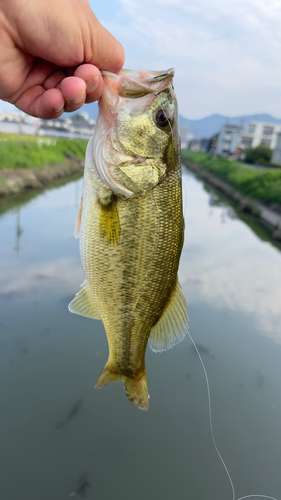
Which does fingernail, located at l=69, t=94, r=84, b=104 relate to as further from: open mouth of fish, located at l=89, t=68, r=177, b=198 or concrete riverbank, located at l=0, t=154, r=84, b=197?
concrete riverbank, located at l=0, t=154, r=84, b=197

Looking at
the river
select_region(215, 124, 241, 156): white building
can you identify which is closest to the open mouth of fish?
the river

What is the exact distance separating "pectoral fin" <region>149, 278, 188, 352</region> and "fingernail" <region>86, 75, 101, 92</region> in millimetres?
1054

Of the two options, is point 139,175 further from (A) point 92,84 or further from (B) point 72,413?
(B) point 72,413

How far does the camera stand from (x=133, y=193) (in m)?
1.61

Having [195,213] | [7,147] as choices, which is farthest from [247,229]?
[7,147]

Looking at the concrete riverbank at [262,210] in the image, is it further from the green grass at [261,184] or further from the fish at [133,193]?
the fish at [133,193]

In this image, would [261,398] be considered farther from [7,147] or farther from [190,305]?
[7,147]

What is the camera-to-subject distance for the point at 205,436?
12.1ft

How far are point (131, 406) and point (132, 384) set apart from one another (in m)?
2.24

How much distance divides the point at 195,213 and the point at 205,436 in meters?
11.6

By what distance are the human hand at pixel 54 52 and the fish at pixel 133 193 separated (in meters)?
0.11

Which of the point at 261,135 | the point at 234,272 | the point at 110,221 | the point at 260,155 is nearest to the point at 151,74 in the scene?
the point at 110,221

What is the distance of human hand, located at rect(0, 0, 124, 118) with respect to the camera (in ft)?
4.47

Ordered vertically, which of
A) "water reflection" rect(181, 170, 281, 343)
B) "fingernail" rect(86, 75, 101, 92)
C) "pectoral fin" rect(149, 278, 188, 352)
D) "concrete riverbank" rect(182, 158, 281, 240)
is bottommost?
"water reflection" rect(181, 170, 281, 343)
